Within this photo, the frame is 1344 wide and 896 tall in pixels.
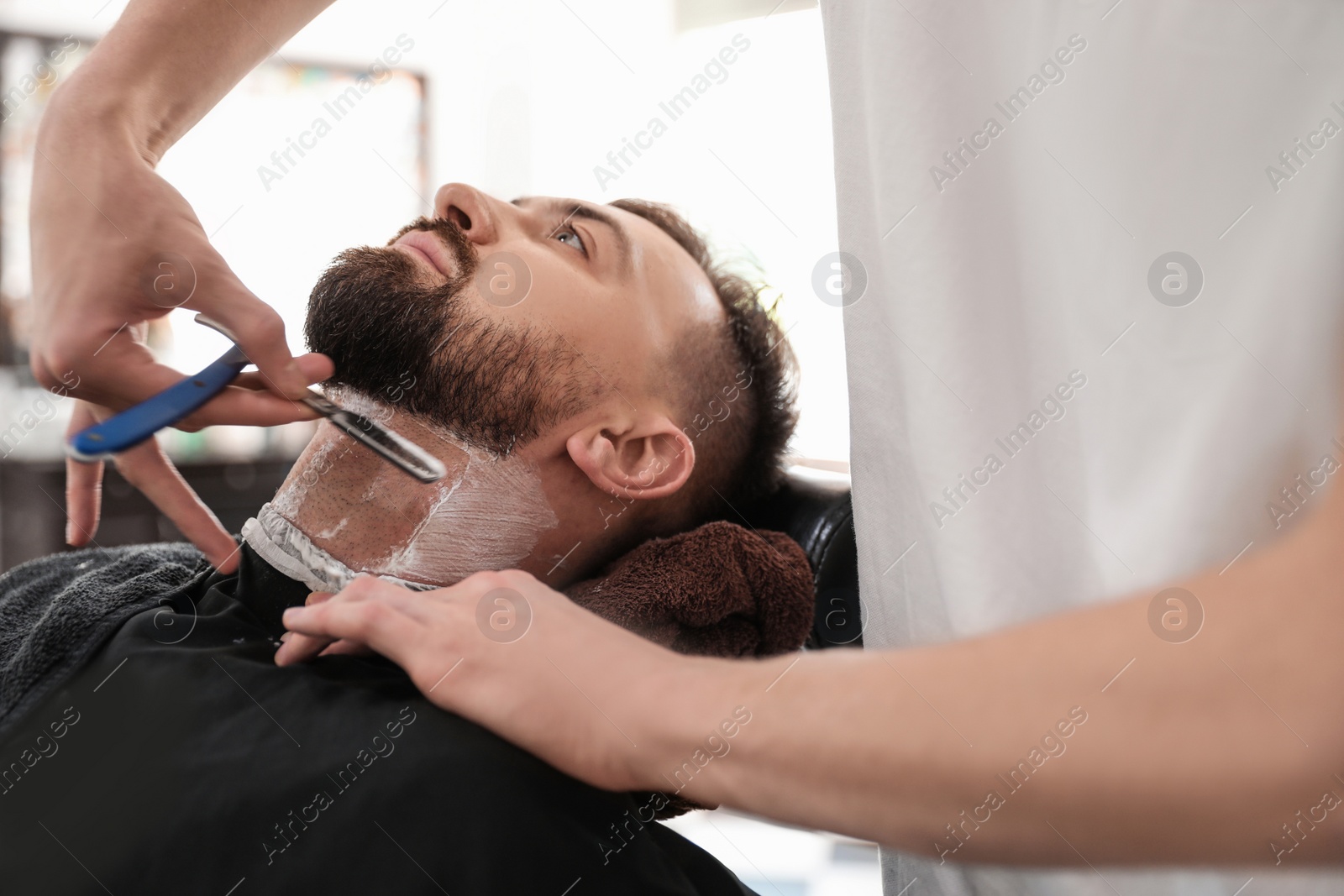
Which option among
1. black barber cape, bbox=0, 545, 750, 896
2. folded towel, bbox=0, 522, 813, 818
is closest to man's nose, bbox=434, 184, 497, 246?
folded towel, bbox=0, 522, 813, 818

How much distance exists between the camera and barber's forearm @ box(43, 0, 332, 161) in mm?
1079

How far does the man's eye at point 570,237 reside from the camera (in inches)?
54.6

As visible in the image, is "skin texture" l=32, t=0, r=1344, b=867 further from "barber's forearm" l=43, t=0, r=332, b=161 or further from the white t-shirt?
the white t-shirt

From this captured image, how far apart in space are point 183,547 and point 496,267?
0.79 m

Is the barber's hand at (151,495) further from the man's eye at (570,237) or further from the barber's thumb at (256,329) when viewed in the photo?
the man's eye at (570,237)

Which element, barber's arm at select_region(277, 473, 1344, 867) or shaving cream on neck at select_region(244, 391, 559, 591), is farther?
shaving cream on neck at select_region(244, 391, 559, 591)

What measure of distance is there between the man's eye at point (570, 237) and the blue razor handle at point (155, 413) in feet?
1.68

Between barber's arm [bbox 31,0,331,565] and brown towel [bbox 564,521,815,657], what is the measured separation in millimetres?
452

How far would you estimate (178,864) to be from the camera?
92 centimetres

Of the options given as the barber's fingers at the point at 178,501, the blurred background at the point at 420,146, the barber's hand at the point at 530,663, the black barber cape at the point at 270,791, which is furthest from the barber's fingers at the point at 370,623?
the blurred background at the point at 420,146

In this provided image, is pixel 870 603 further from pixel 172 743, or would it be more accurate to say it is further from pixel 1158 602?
pixel 172 743

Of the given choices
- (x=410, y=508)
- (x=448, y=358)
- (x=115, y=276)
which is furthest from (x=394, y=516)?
(x=115, y=276)

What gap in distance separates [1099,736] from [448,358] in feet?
3.00

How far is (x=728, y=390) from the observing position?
4.87ft
